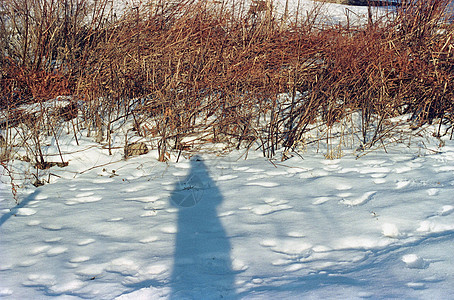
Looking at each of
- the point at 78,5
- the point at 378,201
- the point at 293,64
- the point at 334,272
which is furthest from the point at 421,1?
the point at 78,5

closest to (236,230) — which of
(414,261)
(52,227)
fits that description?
(414,261)

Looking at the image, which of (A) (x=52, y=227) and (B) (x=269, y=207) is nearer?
(A) (x=52, y=227)

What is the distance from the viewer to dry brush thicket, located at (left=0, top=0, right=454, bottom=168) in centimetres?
441

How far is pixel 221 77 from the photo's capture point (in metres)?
4.75

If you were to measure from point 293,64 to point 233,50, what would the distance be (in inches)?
42.3

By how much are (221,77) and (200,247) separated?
8.77ft

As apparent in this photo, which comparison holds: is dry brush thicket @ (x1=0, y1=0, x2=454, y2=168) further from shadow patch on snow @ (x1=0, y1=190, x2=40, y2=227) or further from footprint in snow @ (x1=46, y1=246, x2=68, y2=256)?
footprint in snow @ (x1=46, y1=246, x2=68, y2=256)

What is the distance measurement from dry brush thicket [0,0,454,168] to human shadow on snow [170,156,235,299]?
94cm

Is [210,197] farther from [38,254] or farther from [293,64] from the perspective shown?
[293,64]

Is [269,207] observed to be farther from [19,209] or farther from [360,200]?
[19,209]

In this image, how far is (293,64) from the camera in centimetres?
494

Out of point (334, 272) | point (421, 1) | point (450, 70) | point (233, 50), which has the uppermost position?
point (421, 1)

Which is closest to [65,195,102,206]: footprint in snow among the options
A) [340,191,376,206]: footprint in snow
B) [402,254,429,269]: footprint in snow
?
[340,191,376,206]: footprint in snow

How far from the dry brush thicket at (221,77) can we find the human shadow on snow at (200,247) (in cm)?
94
